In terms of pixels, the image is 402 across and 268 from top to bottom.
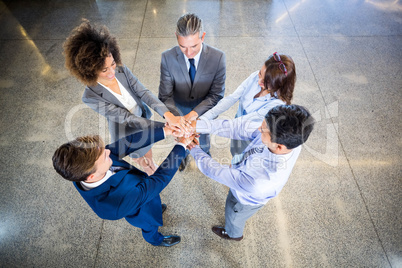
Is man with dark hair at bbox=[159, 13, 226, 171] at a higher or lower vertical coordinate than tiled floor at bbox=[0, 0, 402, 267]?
higher

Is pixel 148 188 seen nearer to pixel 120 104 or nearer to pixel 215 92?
pixel 120 104

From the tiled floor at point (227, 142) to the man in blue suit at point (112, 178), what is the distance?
34.2 inches

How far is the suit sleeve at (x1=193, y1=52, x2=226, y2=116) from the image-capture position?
204cm

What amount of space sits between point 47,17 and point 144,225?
507 centimetres

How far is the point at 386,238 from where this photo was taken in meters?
2.28

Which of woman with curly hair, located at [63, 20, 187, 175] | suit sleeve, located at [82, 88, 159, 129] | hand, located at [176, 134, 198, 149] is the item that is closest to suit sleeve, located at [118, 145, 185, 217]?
hand, located at [176, 134, 198, 149]

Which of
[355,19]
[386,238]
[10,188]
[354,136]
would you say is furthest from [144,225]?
[355,19]

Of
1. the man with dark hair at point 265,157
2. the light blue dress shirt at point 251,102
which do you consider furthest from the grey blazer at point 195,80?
the man with dark hair at point 265,157

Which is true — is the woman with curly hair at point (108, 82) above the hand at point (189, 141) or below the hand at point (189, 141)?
above

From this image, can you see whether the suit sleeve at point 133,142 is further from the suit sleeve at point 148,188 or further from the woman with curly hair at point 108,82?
the suit sleeve at point 148,188

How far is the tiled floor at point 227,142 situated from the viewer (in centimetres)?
223

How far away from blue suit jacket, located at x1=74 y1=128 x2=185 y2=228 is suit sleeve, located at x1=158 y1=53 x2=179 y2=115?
21.3 inches

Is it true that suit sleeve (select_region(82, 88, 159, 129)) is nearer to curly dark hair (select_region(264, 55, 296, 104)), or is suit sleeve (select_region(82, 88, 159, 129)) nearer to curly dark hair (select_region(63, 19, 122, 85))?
curly dark hair (select_region(63, 19, 122, 85))

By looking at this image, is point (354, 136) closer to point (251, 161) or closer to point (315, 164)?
point (315, 164)
